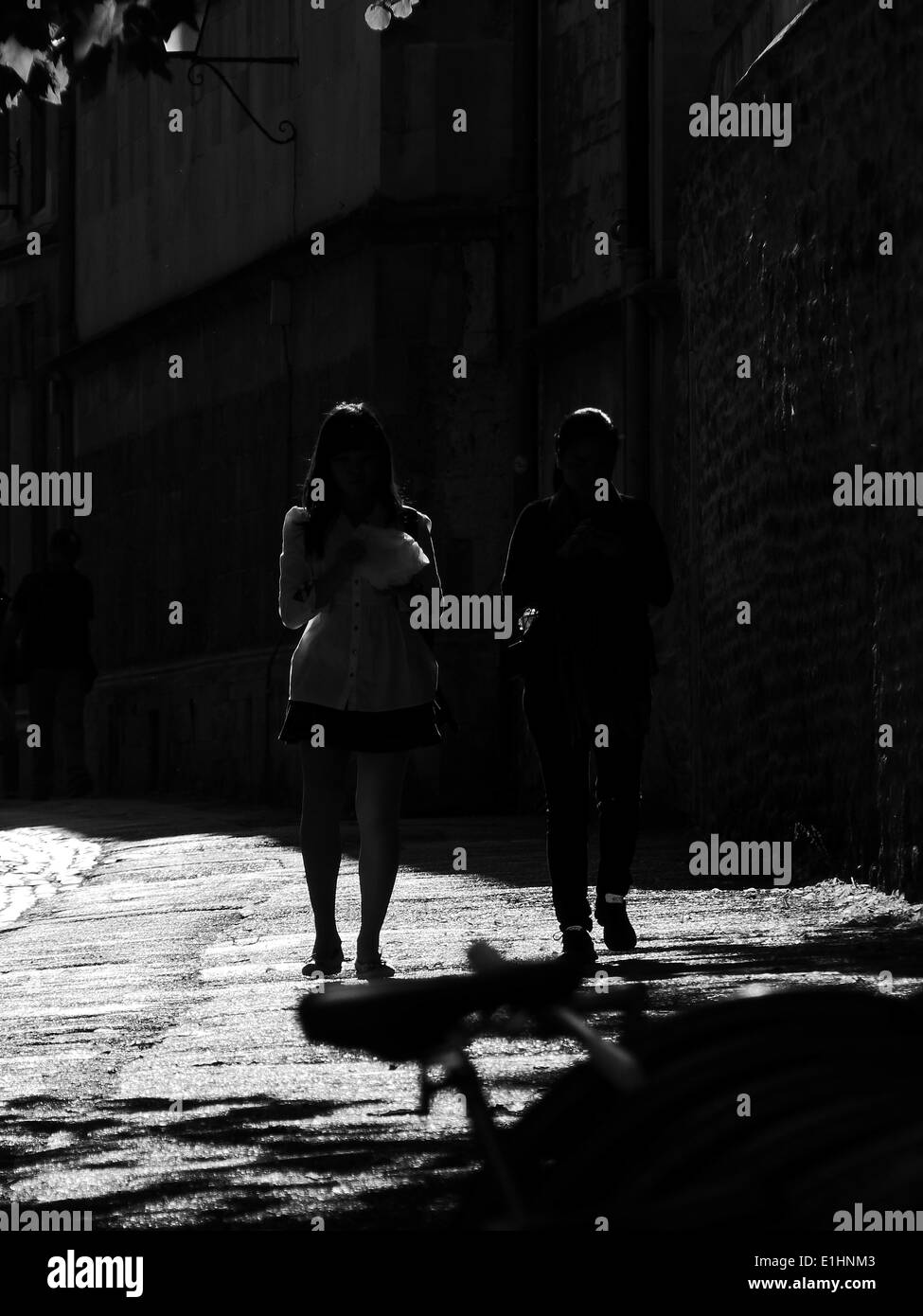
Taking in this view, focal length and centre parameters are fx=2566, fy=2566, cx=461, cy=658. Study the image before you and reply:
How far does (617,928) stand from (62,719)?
44.0 feet

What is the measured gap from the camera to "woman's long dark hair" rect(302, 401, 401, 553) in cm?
772

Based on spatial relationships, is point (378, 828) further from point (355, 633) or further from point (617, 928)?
point (617, 928)

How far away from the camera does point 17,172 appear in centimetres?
2805

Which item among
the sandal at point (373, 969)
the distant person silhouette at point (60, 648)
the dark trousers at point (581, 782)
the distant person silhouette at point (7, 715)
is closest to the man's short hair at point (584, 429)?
the dark trousers at point (581, 782)

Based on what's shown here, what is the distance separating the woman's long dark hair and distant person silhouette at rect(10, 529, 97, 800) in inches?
515

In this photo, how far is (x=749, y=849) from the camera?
39.4 feet

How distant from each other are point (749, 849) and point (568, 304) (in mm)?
6132

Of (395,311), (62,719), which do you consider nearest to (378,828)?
(395,311)

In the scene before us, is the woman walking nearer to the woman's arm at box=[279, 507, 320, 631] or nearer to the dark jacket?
the woman's arm at box=[279, 507, 320, 631]

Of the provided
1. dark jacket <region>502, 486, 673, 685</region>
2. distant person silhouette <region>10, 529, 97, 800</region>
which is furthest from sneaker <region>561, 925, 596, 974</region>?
distant person silhouette <region>10, 529, 97, 800</region>

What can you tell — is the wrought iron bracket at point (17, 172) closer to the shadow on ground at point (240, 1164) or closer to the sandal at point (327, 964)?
the sandal at point (327, 964)
